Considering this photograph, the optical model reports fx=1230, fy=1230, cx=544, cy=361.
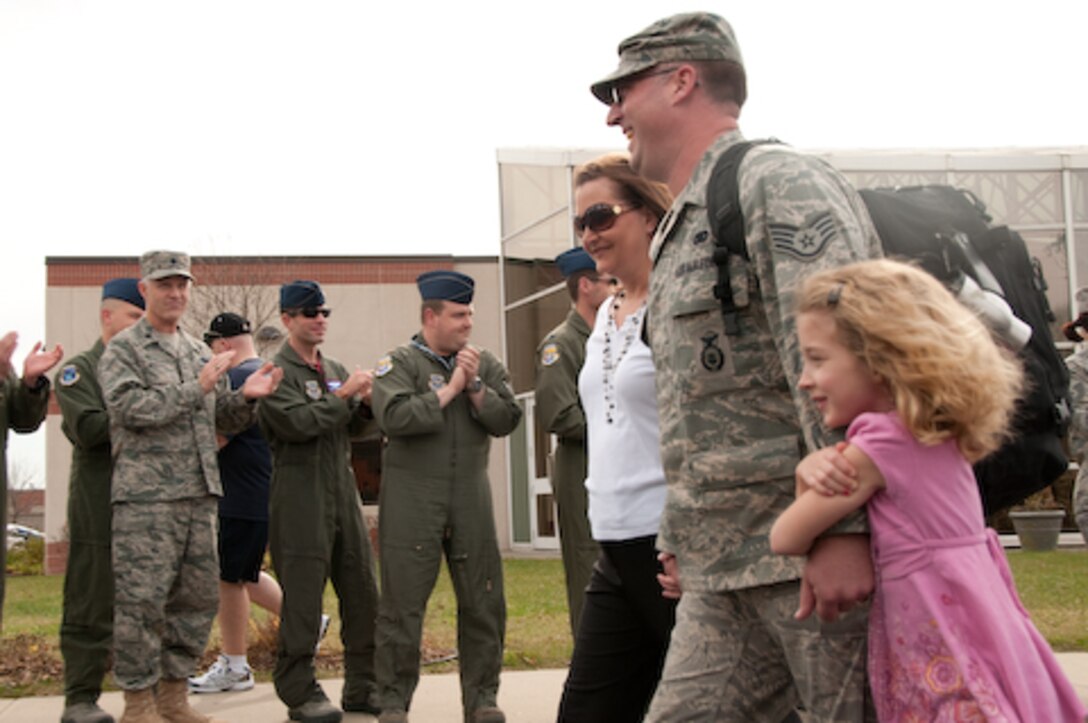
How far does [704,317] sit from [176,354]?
453cm

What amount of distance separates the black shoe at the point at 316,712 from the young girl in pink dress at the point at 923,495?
15.1 ft

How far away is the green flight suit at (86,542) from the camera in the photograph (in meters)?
6.34

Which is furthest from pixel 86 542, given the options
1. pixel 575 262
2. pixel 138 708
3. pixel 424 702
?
pixel 575 262

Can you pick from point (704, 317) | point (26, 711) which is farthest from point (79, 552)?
point (704, 317)

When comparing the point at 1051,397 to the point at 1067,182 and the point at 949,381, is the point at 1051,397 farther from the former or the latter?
the point at 1067,182

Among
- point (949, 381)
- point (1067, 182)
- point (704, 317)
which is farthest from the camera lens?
point (1067, 182)

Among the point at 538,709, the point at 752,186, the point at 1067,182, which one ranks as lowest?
the point at 538,709

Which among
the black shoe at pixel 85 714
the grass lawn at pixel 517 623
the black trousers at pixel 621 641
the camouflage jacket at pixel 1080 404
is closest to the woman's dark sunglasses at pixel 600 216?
the black trousers at pixel 621 641

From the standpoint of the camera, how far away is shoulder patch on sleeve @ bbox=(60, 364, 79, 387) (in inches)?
260

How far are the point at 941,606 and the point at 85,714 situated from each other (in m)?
5.15

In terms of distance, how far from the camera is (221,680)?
24.7 ft

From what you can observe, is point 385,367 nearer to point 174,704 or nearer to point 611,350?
point 174,704

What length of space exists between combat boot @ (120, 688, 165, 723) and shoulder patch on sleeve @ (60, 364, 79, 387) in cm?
168

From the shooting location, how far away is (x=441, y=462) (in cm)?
640
